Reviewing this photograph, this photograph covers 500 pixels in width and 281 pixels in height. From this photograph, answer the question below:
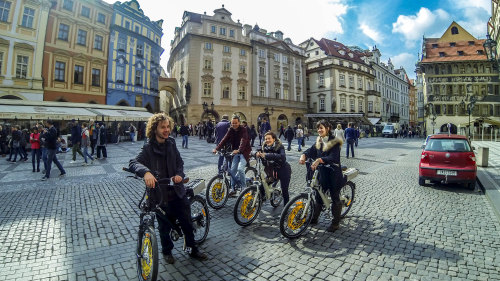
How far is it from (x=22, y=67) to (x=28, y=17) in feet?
13.8

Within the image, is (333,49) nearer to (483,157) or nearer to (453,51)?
(453,51)

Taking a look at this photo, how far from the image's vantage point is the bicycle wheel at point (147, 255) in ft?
7.70

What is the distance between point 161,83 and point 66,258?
121ft

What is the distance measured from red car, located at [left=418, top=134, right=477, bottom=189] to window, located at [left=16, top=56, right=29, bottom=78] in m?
27.4

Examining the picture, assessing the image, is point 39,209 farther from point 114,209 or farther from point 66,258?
point 66,258

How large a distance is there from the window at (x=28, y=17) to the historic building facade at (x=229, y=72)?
15.7 meters

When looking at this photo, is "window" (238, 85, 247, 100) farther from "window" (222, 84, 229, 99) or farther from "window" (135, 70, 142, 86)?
"window" (135, 70, 142, 86)

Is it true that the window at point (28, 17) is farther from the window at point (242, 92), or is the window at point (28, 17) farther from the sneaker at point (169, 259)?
the sneaker at point (169, 259)

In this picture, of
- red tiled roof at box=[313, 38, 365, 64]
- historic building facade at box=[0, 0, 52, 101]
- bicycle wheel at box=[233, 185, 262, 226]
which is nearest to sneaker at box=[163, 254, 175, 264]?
bicycle wheel at box=[233, 185, 262, 226]

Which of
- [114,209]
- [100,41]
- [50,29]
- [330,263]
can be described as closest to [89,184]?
[114,209]

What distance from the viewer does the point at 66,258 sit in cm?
309

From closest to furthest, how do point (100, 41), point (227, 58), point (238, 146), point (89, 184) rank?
point (238, 146) → point (89, 184) → point (100, 41) → point (227, 58)

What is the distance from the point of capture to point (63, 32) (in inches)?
870

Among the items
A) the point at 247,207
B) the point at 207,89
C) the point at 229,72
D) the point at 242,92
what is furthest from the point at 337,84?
the point at 247,207
